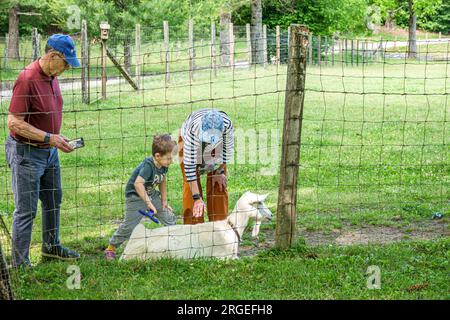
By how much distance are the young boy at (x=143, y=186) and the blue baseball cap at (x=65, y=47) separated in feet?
3.79

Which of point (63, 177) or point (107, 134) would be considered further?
point (107, 134)

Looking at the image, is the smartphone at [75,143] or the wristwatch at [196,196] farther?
the wristwatch at [196,196]

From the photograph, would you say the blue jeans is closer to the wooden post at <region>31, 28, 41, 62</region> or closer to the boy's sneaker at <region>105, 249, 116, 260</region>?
the boy's sneaker at <region>105, 249, 116, 260</region>

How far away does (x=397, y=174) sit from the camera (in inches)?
404

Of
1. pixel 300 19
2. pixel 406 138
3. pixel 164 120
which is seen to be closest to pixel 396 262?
pixel 406 138

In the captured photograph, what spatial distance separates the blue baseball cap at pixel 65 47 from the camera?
6043 millimetres

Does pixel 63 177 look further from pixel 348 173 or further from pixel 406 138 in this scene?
pixel 406 138

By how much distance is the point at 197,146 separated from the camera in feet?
22.0

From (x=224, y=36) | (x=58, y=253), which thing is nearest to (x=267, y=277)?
(x=58, y=253)

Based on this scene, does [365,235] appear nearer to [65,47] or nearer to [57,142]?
[57,142]

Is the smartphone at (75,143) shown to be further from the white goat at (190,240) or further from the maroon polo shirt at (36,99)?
the white goat at (190,240)

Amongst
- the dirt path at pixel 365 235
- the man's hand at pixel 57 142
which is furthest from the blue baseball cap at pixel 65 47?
the dirt path at pixel 365 235

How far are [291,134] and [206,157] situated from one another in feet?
3.21
